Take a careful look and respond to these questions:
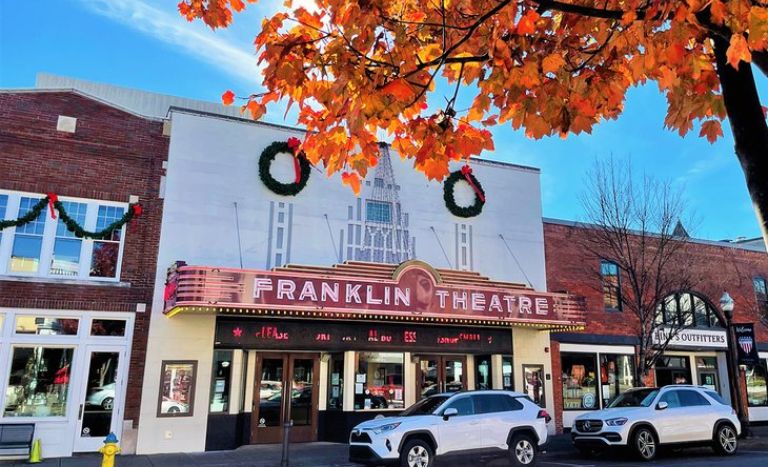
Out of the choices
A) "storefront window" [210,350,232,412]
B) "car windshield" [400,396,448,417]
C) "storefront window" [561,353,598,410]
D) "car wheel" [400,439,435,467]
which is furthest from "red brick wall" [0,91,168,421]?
"storefront window" [561,353,598,410]

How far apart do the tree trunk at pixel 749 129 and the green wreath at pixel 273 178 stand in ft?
47.4

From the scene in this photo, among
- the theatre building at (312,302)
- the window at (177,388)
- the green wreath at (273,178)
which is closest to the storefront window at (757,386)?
the theatre building at (312,302)

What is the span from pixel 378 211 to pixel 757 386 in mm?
18470

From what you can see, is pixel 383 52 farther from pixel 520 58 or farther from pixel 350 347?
pixel 350 347

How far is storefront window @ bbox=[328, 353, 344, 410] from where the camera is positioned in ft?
57.2

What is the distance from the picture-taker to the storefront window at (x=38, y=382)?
14.3 metres

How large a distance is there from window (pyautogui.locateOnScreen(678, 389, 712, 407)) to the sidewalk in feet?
10.5

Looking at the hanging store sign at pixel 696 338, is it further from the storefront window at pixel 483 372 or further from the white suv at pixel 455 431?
the white suv at pixel 455 431

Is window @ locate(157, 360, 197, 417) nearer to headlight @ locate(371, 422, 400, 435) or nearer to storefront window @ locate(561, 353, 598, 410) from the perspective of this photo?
headlight @ locate(371, 422, 400, 435)

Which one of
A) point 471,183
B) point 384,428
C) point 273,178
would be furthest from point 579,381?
point 273,178

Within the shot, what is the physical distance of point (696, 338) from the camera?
76.2ft

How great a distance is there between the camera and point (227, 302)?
1435 cm

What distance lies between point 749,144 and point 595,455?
14315 millimetres

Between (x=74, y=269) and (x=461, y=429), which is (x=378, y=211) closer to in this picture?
(x=461, y=429)
